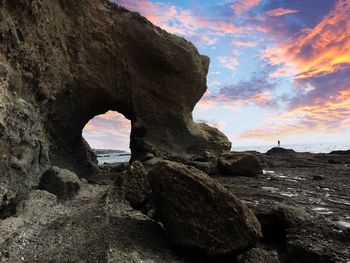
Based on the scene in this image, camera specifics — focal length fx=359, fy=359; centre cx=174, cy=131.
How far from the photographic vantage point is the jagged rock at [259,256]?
8297 mm

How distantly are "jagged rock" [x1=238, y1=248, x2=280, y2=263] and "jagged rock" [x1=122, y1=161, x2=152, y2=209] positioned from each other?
4476 millimetres

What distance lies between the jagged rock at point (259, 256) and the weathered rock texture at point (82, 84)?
6.79 m

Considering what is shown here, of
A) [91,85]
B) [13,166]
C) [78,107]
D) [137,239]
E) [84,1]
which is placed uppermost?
[84,1]

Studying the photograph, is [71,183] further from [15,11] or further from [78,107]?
[78,107]

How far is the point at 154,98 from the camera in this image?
1056 inches

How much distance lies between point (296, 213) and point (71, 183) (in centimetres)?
868

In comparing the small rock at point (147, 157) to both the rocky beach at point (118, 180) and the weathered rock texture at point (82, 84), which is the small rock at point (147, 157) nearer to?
the rocky beach at point (118, 180)

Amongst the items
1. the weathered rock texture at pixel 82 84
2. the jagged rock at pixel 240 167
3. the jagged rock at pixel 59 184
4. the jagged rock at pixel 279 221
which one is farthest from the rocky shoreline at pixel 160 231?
the jagged rock at pixel 240 167

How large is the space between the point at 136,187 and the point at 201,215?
4.10 m

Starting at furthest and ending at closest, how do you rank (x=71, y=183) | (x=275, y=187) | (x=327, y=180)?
(x=327, y=180)
(x=275, y=187)
(x=71, y=183)

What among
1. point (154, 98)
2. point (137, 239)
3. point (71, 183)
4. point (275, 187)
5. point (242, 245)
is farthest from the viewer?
point (154, 98)

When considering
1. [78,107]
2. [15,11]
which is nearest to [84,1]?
[78,107]

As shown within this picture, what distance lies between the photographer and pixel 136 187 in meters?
12.5

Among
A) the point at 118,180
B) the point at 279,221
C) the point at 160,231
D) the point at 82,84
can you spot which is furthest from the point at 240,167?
the point at 160,231
